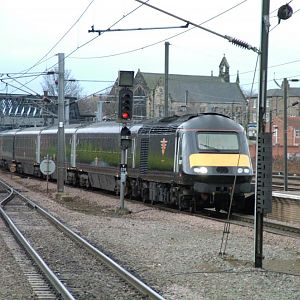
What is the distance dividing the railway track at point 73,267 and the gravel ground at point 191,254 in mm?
375

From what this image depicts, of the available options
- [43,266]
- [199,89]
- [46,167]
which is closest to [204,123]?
[43,266]

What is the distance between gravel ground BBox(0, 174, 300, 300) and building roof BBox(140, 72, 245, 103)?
102 m

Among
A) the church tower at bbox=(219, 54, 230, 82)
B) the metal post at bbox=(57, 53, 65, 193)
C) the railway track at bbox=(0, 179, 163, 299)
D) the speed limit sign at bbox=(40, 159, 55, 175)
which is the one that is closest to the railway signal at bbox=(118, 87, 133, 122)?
the railway track at bbox=(0, 179, 163, 299)

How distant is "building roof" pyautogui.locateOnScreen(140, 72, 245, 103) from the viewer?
4889 inches

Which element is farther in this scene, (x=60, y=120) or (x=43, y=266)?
(x=60, y=120)

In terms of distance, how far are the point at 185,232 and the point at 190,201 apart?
513cm

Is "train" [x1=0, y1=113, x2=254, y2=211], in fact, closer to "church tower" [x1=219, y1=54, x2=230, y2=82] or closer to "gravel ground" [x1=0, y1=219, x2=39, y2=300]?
"gravel ground" [x1=0, y1=219, x2=39, y2=300]

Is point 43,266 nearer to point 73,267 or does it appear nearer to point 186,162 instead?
point 73,267

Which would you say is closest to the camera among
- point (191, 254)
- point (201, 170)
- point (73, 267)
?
point (73, 267)

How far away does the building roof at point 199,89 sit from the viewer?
407 feet

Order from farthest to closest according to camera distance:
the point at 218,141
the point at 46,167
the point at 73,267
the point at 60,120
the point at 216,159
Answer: the point at 46,167 < the point at 60,120 < the point at 218,141 < the point at 216,159 < the point at 73,267

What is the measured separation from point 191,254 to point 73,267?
2538 millimetres

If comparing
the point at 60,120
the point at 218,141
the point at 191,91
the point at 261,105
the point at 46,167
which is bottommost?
the point at 46,167

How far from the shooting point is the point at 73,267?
10039 millimetres
